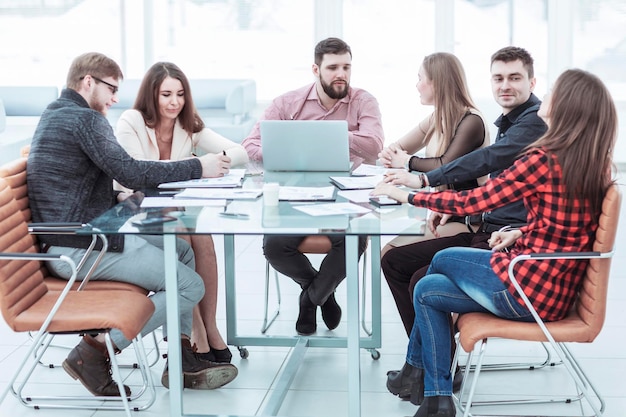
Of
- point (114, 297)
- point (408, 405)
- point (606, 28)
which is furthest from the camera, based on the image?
point (606, 28)

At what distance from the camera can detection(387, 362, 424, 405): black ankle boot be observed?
3160mm

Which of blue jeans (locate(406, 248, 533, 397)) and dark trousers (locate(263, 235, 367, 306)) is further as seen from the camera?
dark trousers (locate(263, 235, 367, 306))

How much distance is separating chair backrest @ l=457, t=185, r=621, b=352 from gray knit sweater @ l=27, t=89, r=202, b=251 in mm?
1285

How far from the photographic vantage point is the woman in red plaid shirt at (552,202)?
8.69 ft

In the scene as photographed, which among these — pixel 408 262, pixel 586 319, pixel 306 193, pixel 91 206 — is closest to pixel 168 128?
pixel 91 206

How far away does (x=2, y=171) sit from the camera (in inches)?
120

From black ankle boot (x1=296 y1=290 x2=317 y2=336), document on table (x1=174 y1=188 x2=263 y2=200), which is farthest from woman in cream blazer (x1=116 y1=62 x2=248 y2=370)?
black ankle boot (x1=296 y1=290 x2=317 y2=336)

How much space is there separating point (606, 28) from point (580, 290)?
241 inches

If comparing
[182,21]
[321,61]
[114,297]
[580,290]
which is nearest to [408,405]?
[580,290]

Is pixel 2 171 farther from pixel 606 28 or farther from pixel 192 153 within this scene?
pixel 606 28

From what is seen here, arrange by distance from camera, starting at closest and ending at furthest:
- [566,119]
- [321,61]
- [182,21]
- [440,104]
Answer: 1. [566,119]
2. [440,104]
3. [321,61]
4. [182,21]

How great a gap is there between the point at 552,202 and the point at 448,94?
1.16 metres

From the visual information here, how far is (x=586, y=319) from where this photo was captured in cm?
271

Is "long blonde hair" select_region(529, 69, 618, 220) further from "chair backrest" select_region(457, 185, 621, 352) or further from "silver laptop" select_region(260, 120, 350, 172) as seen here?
"silver laptop" select_region(260, 120, 350, 172)
